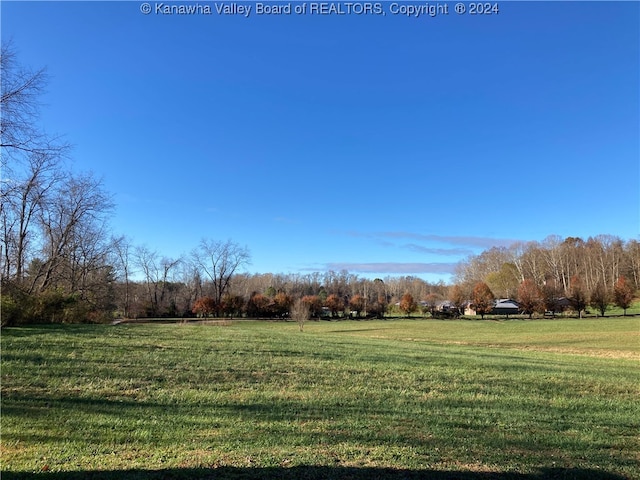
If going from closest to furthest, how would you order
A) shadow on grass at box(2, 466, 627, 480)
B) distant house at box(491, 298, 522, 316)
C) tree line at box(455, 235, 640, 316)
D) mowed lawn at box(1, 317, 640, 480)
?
shadow on grass at box(2, 466, 627, 480) → mowed lawn at box(1, 317, 640, 480) → tree line at box(455, 235, 640, 316) → distant house at box(491, 298, 522, 316)

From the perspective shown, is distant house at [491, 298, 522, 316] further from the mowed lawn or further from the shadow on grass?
the shadow on grass

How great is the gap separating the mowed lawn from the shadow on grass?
0.02 metres

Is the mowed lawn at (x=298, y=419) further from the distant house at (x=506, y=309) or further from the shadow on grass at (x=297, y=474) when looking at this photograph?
the distant house at (x=506, y=309)

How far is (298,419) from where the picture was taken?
588cm

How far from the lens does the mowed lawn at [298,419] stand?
4.09 meters

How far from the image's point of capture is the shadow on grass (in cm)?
365

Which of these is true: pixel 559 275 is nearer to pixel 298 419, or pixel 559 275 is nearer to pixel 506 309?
pixel 506 309

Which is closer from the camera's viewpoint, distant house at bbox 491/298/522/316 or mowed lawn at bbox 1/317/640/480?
mowed lawn at bbox 1/317/640/480

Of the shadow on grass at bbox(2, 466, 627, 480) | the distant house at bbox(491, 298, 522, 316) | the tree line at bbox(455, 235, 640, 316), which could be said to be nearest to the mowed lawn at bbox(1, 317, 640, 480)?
the shadow on grass at bbox(2, 466, 627, 480)

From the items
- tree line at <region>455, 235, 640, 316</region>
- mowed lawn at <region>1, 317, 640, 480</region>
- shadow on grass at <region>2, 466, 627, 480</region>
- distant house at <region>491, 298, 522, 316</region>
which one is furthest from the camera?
distant house at <region>491, 298, 522, 316</region>

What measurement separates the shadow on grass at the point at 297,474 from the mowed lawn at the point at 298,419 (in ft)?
0.07

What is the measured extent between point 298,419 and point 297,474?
7.17ft

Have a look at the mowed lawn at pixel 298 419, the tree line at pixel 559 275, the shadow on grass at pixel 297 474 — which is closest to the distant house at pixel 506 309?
the tree line at pixel 559 275

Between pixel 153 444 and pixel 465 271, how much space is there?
13368cm
